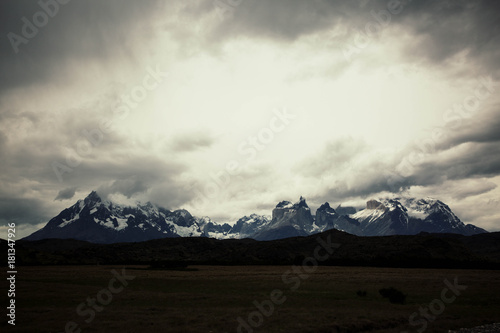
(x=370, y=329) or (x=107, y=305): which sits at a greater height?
(x=107, y=305)

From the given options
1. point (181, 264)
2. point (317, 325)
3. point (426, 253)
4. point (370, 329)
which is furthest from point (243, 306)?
point (426, 253)

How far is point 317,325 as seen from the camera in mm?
35750

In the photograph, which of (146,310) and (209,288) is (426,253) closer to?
→ (209,288)

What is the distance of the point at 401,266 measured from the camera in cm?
14500

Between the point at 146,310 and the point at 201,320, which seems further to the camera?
the point at 146,310

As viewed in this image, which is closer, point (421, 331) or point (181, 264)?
point (421, 331)

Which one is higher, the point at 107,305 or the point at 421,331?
the point at 107,305

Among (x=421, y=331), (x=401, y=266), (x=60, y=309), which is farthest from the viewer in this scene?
(x=401, y=266)

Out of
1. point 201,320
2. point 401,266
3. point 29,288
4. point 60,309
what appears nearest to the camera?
point 201,320

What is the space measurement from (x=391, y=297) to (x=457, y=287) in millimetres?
26315

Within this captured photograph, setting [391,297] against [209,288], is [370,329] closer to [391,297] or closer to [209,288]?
[391,297]

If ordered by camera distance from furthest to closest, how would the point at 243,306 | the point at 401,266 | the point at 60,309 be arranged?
the point at 401,266 < the point at 243,306 < the point at 60,309

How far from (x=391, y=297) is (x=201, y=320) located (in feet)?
99.7

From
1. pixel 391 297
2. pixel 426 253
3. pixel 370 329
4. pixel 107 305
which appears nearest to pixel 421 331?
pixel 370 329
